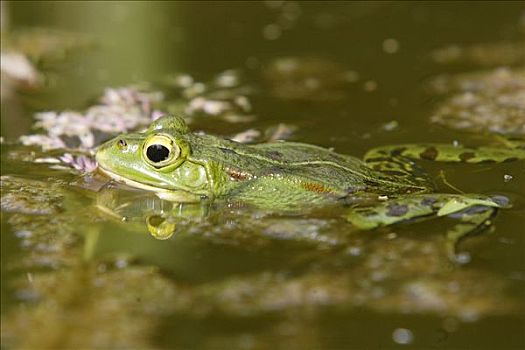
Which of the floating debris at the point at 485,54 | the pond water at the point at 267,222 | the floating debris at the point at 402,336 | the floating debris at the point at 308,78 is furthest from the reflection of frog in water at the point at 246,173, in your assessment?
the floating debris at the point at 485,54

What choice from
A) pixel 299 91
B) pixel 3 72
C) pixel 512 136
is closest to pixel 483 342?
pixel 512 136

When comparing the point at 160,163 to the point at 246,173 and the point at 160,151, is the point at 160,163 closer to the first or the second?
the point at 160,151

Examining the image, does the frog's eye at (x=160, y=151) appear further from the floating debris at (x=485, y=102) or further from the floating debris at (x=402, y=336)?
the floating debris at (x=485, y=102)

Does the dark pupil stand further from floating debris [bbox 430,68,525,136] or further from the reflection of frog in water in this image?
floating debris [bbox 430,68,525,136]

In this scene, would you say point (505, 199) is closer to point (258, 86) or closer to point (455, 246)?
point (455, 246)

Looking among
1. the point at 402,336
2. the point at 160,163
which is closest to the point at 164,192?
the point at 160,163

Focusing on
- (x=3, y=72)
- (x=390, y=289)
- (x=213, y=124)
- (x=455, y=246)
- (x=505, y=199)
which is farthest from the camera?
(x=3, y=72)

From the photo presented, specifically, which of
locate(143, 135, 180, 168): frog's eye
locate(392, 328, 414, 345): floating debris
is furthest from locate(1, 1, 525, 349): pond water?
locate(143, 135, 180, 168): frog's eye

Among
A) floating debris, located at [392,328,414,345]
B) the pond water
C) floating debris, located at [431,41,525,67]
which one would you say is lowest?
floating debris, located at [392,328,414,345]
